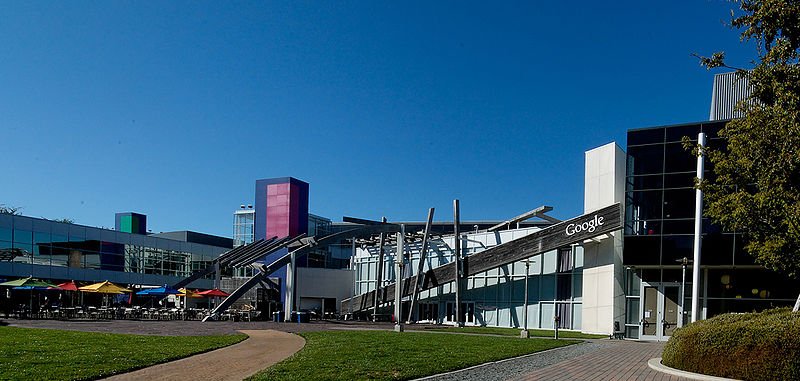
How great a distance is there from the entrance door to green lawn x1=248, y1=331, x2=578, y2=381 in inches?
466

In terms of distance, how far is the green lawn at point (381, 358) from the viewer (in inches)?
520

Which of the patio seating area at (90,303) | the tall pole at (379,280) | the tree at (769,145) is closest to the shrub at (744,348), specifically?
the tree at (769,145)

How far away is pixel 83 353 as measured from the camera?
15.9 meters

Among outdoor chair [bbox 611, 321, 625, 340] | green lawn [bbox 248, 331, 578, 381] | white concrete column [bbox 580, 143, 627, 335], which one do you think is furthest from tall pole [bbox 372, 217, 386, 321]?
green lawn [bbox 248, 331, 578, 381]

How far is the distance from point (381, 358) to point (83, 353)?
21.8 ft

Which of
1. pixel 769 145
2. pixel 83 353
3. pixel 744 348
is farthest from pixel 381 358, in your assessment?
pixel 769 145

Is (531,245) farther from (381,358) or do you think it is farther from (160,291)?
(160,291)

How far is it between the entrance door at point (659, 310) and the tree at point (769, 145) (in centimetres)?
1400

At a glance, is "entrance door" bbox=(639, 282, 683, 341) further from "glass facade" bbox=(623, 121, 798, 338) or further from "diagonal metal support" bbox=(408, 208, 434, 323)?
"diagonal metal support" bbox=(408, 208, 434, 323)

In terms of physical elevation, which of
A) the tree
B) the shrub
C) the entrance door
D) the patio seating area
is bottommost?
the patio seating area

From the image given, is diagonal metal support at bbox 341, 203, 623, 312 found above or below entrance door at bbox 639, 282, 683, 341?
above

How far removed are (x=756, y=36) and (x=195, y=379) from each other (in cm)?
1323

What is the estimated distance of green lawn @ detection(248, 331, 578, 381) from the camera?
13195 millimetres

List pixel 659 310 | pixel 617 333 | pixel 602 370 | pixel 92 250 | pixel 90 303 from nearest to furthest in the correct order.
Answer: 1. pixel 602 370
2. pixel 617 333
3. pixel 659 310
4. pixel 92 250
5. pixel 90 303
